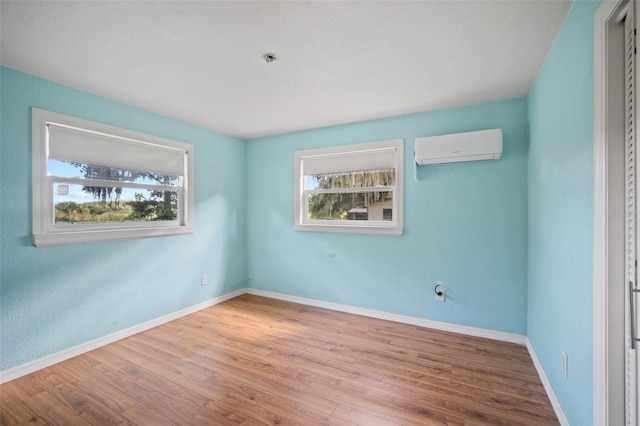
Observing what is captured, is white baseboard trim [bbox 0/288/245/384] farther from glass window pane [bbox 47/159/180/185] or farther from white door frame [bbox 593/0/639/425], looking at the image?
white door frame [bbox 593/0/639/425]

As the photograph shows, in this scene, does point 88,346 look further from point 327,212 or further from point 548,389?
point 548,389

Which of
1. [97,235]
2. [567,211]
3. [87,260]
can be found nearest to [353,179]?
[567,211]

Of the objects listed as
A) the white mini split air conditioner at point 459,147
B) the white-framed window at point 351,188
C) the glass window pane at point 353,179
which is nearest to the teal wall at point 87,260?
the white-framed window at point 351,188

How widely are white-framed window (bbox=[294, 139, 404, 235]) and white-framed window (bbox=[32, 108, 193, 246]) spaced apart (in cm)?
149

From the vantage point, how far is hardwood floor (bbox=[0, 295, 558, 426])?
1.71 m

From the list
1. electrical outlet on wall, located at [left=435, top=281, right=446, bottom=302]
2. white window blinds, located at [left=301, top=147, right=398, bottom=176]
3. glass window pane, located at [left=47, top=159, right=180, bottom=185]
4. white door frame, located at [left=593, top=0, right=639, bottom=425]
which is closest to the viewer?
white door frame, located at [left=593, top=0, right=639, bottom=425]

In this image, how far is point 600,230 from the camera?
1.18 m

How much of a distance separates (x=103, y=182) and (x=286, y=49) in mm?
2210

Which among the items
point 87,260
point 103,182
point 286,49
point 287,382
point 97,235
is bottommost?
point 287,382

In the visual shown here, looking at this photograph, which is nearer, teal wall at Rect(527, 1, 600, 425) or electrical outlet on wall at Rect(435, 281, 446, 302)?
teal wall at Rect(527, 1, 600, 425)

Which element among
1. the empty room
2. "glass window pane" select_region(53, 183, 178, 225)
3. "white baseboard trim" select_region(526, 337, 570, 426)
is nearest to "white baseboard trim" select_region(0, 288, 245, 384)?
the empty room

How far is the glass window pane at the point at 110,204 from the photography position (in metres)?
2.42

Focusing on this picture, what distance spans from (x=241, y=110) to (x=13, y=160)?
1.88 m

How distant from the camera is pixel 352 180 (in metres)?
3.51
